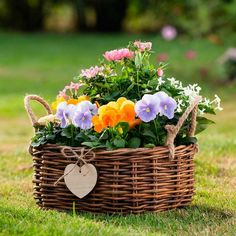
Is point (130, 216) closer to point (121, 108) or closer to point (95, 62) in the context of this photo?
point (121, 108)

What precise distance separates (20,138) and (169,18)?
51.0 ft

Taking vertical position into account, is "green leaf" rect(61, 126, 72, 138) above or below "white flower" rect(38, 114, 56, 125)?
below

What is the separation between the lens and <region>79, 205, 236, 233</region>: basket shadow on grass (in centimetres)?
419

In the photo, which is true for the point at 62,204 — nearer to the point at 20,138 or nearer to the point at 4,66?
the point at 20,138

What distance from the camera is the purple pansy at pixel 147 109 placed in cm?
429

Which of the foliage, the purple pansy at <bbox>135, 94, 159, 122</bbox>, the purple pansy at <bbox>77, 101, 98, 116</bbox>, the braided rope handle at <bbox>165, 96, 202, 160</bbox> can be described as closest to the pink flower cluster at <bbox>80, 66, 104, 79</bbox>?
the foliage

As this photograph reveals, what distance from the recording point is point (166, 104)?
4.34 meters

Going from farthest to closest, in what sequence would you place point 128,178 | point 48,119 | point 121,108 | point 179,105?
point 48,119, point 179,105, point 121,108, point 128,178

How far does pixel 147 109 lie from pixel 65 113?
49 cm

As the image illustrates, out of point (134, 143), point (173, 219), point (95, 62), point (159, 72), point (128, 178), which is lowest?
point (173, 219)

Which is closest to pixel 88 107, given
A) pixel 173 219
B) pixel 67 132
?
pixel 67 132

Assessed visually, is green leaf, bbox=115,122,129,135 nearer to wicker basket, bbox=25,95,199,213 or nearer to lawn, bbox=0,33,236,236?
wicker basket, bbox=25,95,199,213

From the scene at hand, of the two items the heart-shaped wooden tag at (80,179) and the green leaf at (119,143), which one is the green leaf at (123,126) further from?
the heart-shaped wooden tag at (80,179)

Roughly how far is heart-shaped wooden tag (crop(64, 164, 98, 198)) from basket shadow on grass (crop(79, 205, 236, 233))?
0.46ft
